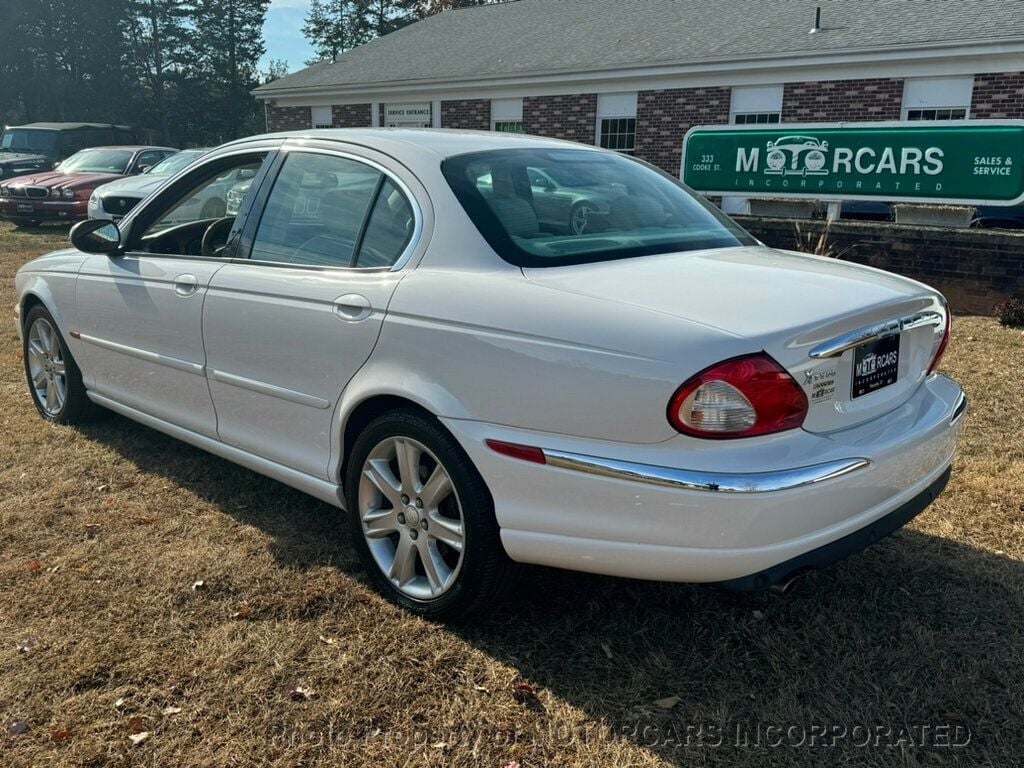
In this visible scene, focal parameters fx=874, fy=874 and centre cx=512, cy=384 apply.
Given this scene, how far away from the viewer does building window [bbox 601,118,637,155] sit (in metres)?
19.6

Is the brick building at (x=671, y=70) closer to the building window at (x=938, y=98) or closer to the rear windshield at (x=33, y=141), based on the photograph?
the building window at (x=938, y=98)

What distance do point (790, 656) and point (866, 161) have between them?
334 inches

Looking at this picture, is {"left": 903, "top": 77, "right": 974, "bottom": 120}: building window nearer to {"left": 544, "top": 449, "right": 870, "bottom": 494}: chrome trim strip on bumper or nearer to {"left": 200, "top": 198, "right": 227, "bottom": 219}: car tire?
{"left": 200, "top": 198, "right": 227, "bottom": 219}: car tire

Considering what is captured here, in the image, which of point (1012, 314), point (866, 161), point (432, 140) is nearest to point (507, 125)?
point (866, 161)

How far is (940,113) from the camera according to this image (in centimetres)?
1573

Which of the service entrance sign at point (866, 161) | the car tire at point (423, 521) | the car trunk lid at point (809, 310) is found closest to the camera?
the car trunk lid at point (809, 310)

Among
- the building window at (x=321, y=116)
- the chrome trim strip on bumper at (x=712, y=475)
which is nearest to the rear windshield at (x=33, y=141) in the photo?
the building window at (x=321, y=116)

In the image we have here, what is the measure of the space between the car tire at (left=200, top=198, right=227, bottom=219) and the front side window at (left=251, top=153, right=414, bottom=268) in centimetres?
114

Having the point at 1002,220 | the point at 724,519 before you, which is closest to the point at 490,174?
the point at 724,519

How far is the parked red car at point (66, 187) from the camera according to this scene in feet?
51.6

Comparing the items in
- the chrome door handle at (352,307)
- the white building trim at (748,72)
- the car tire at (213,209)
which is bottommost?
the chrome door handle at (352,307)

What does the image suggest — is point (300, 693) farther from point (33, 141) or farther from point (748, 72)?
point (33, 141)

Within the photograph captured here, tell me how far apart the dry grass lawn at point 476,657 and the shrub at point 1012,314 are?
461 centimetres

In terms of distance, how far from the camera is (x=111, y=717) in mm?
2578
